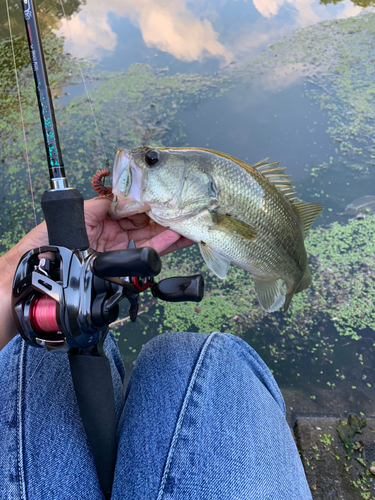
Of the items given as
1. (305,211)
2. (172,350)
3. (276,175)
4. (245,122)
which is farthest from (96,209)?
(245,122)

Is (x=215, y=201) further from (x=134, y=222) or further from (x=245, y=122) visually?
(x=245, y=122)

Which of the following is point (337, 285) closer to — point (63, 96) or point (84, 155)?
point (84, 155)

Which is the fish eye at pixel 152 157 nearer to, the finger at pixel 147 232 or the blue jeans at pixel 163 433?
the finger at pixel 147 232

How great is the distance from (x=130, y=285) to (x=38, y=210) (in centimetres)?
127

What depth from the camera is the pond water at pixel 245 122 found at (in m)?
1.33

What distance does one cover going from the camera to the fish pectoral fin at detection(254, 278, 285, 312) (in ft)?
4.09

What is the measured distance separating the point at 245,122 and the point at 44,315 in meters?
1.64

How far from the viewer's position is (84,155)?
1.83 meters

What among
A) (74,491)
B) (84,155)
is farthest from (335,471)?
(84,155)

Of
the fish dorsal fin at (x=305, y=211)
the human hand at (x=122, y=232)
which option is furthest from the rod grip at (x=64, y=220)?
the fish dorsal fin at (x=305, y=211)

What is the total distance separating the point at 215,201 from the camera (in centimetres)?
105

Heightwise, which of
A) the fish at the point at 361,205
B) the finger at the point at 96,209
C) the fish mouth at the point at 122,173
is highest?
the fish mouth at the point at 122,173

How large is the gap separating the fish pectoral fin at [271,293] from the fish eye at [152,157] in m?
0.58

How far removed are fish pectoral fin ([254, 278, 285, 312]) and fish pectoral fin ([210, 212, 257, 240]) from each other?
24cm
